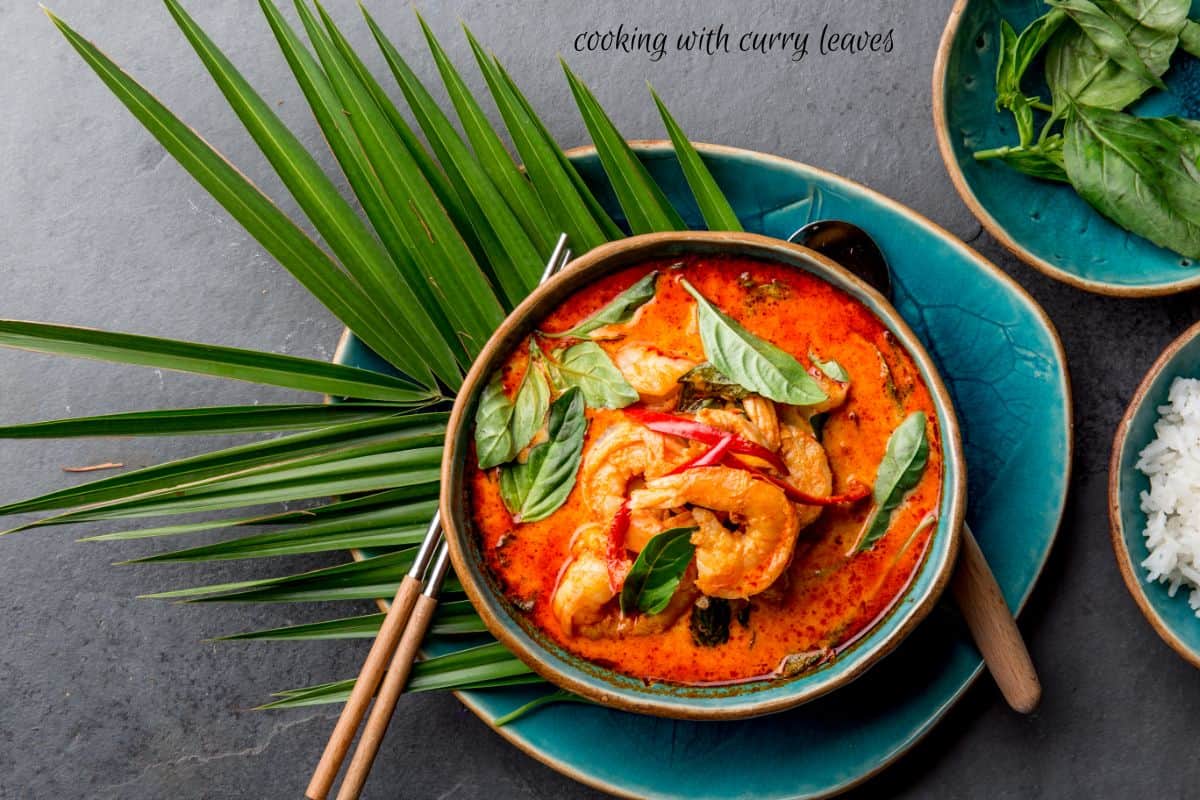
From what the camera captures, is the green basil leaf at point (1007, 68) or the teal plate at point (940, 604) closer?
the teal plate at point (940, 604)

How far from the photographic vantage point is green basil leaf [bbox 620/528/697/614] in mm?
1747

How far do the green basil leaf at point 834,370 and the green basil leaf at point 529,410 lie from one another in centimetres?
54

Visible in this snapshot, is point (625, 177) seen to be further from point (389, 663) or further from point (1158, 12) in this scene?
point (1158, 12)

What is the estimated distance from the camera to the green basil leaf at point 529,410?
1.88m

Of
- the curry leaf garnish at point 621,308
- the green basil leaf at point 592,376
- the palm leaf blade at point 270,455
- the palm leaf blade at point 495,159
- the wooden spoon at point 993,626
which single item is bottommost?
the wooden spoon at point 993,626

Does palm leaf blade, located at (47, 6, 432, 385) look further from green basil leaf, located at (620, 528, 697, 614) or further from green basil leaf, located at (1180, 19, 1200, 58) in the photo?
green basil leaf, located at (1180, 19, 1200, 58)

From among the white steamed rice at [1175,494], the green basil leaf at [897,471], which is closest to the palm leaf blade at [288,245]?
the green basil leaf at [897,471]

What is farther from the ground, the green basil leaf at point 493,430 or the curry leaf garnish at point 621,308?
the curry leaf garnish at point 621,308

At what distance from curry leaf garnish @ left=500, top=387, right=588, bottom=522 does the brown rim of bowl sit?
1221 mm

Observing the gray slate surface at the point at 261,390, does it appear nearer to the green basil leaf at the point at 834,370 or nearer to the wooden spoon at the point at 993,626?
the wooden spoon at the point at 993,626

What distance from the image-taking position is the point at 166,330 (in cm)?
254

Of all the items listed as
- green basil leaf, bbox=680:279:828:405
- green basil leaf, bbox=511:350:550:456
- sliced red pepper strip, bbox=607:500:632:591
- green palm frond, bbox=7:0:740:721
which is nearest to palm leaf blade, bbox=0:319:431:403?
green palm frond, bbox=7:0:740:721

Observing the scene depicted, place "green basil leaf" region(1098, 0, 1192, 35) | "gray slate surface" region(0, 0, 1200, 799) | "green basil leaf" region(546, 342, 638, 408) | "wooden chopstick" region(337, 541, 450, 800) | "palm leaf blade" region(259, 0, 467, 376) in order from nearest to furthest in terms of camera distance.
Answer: "green basil leaf" region(546, 342, 638, 408), "wooden chopstick" region(337, 541, 450, 800), "palm leaf blade" region(259, 0, 467, 376), "green basil leaf" region(1098, 0, 1192, 35), "gray slate surface" region(0, 0, 1200, 799)

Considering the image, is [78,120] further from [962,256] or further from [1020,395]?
[1020,395]
